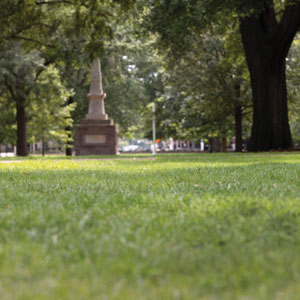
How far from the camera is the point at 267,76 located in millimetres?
17828

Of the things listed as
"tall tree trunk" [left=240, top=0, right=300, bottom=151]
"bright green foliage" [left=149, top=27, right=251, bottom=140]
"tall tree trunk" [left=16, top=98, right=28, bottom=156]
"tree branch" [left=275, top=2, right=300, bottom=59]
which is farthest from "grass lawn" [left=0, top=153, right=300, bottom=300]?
"tall tree trunk" [left=16, top=98, right=28, bottom=156]

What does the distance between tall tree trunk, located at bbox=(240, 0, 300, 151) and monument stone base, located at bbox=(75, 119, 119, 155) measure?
339 inches

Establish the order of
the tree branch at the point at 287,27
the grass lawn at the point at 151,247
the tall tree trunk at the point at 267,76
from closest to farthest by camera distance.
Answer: the grass lawn at the point at 151,247
the tree branch at the point at 287,27
the tall tree trunk at the point at 267,76

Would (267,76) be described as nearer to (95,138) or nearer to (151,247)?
(95,138)

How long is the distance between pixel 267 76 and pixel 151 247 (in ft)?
54.4

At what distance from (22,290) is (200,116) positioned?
100.0ft

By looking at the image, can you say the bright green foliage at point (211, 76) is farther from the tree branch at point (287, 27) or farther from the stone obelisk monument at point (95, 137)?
the tree branch at point (287, 27)

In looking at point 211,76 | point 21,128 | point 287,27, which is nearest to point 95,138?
point 21,128

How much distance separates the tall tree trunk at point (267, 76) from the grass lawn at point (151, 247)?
45.9ft

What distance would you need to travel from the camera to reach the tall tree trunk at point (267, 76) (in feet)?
57.8

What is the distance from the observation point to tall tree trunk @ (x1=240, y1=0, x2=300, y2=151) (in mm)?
17625

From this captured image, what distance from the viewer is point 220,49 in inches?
1013

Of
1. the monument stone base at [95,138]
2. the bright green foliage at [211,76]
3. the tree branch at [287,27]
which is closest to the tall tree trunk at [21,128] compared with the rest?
the monument stone base at [95,138]

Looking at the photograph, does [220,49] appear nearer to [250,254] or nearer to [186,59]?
[186,59]
